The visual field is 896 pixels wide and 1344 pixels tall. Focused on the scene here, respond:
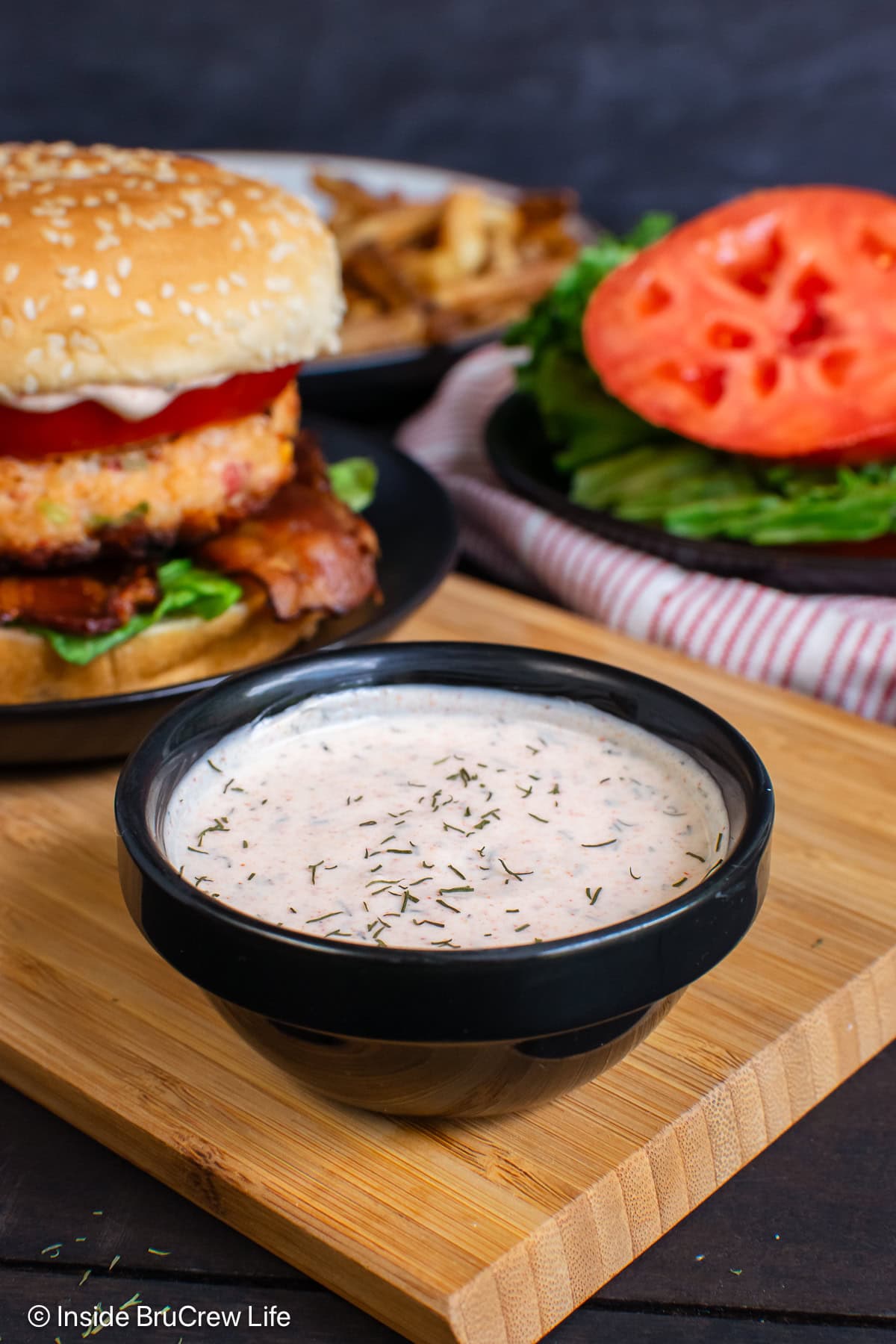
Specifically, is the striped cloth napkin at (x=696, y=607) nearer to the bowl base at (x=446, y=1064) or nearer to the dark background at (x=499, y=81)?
the bowl base at (x=446, y=1064)

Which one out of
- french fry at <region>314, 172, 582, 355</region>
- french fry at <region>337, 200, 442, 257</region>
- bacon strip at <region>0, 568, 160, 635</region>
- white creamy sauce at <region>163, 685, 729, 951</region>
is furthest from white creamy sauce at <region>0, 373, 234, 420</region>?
french fry at <region>337, 200, 442, 257</region>

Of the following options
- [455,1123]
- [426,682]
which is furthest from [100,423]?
[455,1123]

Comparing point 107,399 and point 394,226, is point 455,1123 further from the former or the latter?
point 394,226

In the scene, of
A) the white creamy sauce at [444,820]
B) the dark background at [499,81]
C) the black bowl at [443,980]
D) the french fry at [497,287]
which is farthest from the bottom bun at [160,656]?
the dark background at [499,81]

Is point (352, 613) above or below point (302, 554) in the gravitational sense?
below

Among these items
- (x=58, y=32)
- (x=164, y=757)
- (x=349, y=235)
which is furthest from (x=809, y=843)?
(x=58, y=32)

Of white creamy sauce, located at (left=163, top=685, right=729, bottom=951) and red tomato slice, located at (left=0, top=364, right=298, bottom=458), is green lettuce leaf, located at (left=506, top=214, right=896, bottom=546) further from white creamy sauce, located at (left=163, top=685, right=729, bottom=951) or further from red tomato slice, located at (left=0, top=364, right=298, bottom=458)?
white creamy sauce, located at (left=163, top=685, right=729, bottom=951)

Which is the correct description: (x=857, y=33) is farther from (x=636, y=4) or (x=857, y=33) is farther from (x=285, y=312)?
(x=285, y=312)

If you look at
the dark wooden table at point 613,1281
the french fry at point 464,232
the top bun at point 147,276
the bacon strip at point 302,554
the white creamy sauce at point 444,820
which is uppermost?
the top bun at point 147,276
